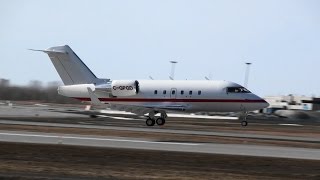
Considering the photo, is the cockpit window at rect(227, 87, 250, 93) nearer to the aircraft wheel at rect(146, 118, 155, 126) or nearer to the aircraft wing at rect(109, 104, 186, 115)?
the aircraft wing at rect(109, 104, 186, 115)

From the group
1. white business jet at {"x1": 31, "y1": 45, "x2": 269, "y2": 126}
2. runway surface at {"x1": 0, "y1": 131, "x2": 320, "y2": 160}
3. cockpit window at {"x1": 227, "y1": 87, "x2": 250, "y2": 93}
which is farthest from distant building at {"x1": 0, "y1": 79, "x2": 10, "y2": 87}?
runway surface at {"x1": 0, "y1": 131, "x2": 320, "y2": 160}

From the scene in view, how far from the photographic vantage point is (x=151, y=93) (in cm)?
4853

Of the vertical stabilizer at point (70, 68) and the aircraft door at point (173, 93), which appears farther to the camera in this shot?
the vertical stabilizer at point (70, 68)

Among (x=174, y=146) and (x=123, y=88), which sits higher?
(x=123, y=88)

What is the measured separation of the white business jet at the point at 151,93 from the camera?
4719 centimetres

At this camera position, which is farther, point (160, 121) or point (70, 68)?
point (70, 68)

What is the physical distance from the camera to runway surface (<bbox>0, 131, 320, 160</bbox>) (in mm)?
24031

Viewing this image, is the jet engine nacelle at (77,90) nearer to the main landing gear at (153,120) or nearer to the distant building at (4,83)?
the main landing gear at (153,120)

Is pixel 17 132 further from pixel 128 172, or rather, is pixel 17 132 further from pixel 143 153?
pixel 128 172

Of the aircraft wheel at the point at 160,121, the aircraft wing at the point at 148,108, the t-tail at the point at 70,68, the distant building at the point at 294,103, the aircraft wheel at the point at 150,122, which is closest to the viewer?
the aircraft wheel at the point at 150,122

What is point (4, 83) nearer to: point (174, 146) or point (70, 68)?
point (70, 68)

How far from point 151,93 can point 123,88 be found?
2314mm

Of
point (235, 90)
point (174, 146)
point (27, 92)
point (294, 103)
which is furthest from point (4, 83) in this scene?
point (174, 146)

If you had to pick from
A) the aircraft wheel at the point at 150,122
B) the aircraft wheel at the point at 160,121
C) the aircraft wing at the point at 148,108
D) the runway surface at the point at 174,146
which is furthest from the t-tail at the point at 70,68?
the runway surface at the point at 174,146
